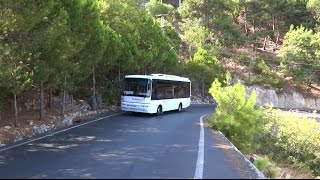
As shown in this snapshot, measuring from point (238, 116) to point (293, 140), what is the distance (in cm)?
692

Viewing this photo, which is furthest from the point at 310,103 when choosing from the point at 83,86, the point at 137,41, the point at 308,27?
the point at 83,86

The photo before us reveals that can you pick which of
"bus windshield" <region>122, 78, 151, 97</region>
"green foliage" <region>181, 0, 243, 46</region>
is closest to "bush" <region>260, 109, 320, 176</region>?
"bus windshield" <region>122, 78, 151, 97</region>

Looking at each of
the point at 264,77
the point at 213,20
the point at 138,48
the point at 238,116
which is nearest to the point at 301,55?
the point at 264,77

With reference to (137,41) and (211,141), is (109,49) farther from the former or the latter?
(211,141)

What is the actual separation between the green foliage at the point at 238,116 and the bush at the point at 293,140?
1994 mm

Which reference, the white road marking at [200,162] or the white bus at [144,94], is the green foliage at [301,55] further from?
the white road marking at [200,162]

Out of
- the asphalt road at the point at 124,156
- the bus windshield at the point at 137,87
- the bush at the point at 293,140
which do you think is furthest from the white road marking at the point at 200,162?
the bus windshield at the point at 137,87

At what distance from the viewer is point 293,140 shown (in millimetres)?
26812

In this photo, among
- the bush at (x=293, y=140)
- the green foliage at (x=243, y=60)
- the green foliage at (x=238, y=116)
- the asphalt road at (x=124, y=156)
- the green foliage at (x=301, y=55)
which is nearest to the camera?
the asphalt road at (x=124, y=156)

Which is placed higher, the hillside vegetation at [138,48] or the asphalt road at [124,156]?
the hillside vegetation at [138,48]

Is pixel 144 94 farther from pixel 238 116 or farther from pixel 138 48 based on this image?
pixel 138 48

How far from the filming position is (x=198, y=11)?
75.6 metres

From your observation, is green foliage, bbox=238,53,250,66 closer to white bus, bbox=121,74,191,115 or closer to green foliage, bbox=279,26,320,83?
green foliage, bbox=279,26,320,83

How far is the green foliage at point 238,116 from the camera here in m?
21.1
